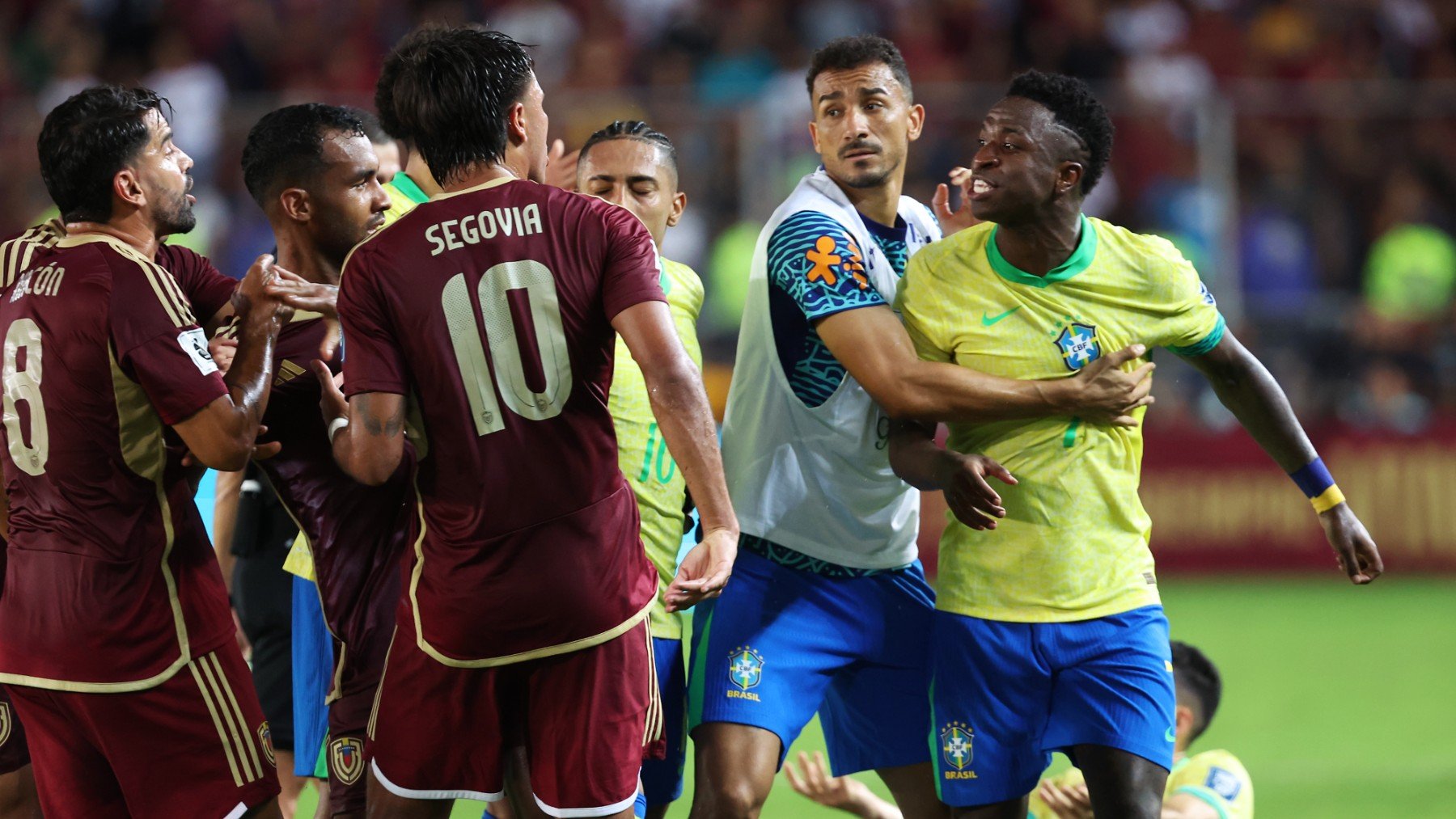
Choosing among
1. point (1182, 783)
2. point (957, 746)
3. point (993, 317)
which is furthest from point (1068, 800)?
point (993, 317)

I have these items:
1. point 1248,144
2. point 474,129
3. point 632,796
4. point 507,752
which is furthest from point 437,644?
point 1248,144

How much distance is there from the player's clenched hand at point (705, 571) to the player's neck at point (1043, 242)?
1.49 m

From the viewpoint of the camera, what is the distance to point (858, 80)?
17.9ft

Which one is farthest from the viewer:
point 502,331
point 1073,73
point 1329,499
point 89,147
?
point 1073,73

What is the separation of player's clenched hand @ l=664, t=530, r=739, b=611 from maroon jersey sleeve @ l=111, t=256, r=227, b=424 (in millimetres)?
1338

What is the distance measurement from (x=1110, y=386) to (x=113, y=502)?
2695 mm

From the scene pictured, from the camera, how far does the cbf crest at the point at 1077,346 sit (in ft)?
15.5

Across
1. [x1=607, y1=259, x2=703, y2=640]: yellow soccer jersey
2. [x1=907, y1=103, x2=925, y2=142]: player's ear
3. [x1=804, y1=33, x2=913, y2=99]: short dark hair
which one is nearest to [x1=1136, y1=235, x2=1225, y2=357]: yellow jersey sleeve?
[x1=907, y1=103, x2=925, y2=142]: player's ear

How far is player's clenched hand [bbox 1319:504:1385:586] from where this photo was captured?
16.7ft

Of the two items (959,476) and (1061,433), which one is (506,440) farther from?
(1061,433)

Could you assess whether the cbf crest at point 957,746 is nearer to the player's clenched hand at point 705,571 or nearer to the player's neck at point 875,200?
the player's clenched hand at point 705,571

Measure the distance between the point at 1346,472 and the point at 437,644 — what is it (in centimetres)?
1158

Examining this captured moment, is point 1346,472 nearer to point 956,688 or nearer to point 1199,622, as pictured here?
point 1199,622

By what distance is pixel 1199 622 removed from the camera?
11.9 metres
